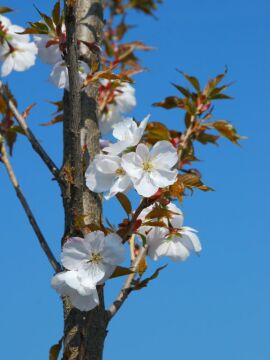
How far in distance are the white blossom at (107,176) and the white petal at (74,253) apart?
14 centimetres

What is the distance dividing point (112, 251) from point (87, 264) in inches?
3.0

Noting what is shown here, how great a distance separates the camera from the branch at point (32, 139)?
1.84 meters

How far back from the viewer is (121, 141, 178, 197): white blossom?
1555 mm

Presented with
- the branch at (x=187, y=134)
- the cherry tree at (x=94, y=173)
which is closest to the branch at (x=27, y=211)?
the cherry tree at (x=94, y=173)

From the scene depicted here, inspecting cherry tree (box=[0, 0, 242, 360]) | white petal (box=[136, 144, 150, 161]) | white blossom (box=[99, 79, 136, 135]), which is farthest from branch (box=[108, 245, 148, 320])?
white blossom (box=[99, 79, 136, 135])

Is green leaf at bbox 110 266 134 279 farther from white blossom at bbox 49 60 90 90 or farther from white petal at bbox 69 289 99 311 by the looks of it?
white blossom at bbox 49 60 90 90

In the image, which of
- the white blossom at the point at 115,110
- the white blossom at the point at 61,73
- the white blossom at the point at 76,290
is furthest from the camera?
the white blossom at the point at 115,110

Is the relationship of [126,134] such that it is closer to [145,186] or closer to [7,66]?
[145,186]

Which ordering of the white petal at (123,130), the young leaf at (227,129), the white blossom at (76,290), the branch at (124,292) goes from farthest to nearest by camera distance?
the young leaf at (227,129), the branch at (124,292), the white petal at (123,130), the white blossom at (76,290)

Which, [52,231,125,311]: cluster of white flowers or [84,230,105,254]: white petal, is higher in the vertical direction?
[84,230,105,254]: white petal

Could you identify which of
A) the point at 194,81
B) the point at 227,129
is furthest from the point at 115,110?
the point at 227,129

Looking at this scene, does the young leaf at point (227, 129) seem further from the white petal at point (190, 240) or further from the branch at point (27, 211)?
the branch at point (27, 211)

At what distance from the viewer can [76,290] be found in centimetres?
154

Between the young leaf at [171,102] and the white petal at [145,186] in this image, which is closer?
the white petal at [145,186]
